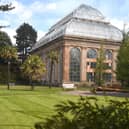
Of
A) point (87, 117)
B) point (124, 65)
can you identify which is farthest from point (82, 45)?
point (87, 117)

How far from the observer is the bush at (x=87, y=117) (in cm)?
451

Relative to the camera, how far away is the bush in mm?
4512

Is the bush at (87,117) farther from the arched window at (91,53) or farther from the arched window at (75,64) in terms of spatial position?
the arched window at (91,53)

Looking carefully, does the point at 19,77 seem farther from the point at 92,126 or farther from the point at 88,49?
the point at 92,126

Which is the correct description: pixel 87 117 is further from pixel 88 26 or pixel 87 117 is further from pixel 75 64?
pixel 88 26

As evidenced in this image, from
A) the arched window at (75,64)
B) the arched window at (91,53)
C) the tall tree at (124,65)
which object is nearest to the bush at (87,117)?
the tall tree at (124,65)

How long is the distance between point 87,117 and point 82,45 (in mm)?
87270

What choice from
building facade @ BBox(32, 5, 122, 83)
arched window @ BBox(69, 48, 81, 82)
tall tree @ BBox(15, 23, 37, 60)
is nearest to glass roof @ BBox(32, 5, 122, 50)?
building facade @ BBox(32, 5, 122, 83)

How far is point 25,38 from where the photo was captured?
128375 mm

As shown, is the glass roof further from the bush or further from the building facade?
the bush

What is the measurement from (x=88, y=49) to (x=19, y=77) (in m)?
28.2

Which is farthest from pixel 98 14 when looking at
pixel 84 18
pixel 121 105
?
pixel 121 105

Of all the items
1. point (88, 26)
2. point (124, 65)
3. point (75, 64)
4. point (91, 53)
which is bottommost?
point (124, 65)

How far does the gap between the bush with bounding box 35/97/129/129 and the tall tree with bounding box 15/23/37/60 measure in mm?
121901
